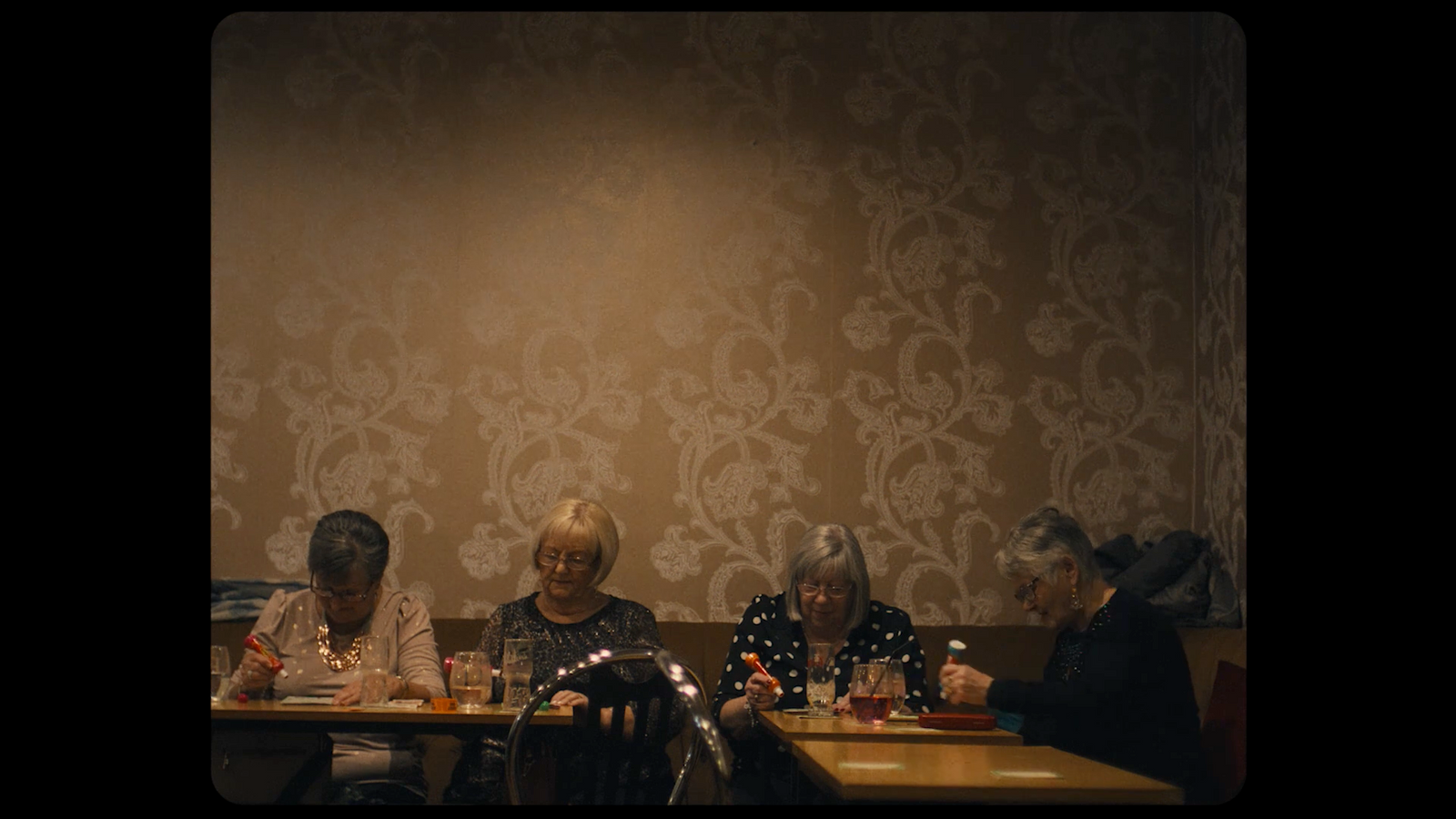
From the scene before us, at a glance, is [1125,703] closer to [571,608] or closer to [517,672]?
[517,672]

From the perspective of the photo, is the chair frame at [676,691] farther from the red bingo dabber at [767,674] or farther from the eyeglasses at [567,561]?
the eyeglasses at [567,561]

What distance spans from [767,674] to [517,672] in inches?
25.7

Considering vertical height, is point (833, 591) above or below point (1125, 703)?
above

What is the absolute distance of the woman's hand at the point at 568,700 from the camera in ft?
10.8

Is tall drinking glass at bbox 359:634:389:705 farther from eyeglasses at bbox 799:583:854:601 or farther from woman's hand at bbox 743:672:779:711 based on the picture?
eyeglasses at bbox 799:583:854:601

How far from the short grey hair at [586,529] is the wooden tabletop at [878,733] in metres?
0.84

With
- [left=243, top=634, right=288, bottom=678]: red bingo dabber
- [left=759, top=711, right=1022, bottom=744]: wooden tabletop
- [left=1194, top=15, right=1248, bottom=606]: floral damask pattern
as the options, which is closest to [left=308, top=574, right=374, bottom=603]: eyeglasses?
[left=243, top=634, right=288, bottom=678]: red bingo dabber

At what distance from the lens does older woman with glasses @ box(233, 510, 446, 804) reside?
3.38 metres

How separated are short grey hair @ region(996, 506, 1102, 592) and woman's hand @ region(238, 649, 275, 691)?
1823 mm

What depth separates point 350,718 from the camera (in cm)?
311

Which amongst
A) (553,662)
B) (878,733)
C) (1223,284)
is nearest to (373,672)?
(553,662)

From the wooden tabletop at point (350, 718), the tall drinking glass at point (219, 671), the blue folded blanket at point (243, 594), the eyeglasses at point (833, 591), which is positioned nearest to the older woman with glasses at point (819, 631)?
the eyeglasses at point (833, 591)

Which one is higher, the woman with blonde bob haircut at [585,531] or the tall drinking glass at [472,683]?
the woman with blonde bob haircut at [585,531]

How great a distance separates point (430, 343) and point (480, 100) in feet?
2.75
